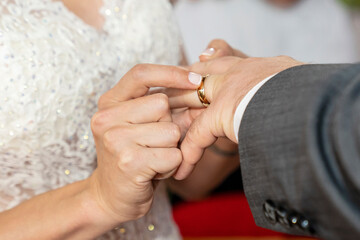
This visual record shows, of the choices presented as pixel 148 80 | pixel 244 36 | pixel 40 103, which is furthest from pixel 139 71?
pixel 244 36

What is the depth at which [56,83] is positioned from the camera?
843 mm

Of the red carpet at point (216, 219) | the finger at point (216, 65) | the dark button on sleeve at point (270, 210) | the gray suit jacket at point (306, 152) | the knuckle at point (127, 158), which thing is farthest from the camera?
the red carpet at point (216, 219)

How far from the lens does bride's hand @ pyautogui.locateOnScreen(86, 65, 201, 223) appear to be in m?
0.67

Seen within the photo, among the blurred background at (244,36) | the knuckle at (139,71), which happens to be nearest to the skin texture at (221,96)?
the knuckle at (139,71)

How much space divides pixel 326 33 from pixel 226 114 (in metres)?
2.12

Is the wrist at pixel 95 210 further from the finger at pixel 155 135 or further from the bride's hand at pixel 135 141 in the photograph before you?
the finger at pixel 155 135

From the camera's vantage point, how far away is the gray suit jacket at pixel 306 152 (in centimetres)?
43

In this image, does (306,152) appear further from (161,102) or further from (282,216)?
(161,102)

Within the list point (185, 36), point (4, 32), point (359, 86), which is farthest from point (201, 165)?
point (185, 36)

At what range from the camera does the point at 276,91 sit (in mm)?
562

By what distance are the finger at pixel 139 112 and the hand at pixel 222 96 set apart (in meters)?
0.06

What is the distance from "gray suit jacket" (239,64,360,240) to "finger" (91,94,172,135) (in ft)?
0.55

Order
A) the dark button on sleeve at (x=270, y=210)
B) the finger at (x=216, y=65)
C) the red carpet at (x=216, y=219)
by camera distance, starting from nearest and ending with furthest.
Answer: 1. the dark button on sleeve at (x=270, y=210)
2. the finger at (x=216, y=65)
3. the red carpet at (x=216, y=219)

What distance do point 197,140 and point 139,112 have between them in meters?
0.11
